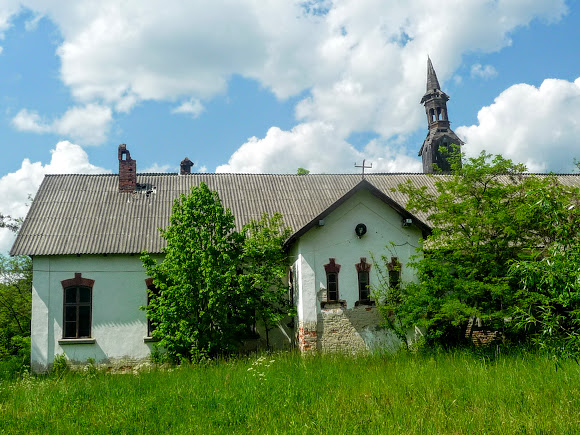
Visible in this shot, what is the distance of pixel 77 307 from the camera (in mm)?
16234

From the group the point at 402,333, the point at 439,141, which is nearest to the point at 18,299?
the point at 402,333

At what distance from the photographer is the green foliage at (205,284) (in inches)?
551

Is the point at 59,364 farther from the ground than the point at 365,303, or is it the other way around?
the point at 365,303

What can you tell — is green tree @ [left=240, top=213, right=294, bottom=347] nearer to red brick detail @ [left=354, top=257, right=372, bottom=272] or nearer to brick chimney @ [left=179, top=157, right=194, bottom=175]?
red brick detail @ [left=354, top=257, right=372, bottom=272]

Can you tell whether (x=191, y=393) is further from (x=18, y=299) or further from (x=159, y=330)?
(x=18, y=299)

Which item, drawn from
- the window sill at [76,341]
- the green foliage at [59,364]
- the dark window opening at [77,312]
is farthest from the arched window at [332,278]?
the green foliage at [59,364]

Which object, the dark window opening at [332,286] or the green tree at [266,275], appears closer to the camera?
the dark window opening at [332,286]

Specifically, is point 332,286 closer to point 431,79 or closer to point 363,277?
point 363,277

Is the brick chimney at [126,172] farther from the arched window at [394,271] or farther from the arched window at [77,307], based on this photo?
the arched window at [394,271]

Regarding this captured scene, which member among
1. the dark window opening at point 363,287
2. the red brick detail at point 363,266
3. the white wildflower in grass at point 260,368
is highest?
the red brick detail at point 363,266

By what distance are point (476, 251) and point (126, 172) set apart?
14.3 metres

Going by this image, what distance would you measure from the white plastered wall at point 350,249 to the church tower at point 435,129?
14492 mm

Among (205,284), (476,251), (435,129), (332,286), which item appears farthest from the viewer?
(435,129)

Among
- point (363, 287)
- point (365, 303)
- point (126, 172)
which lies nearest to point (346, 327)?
point (365, 303)
